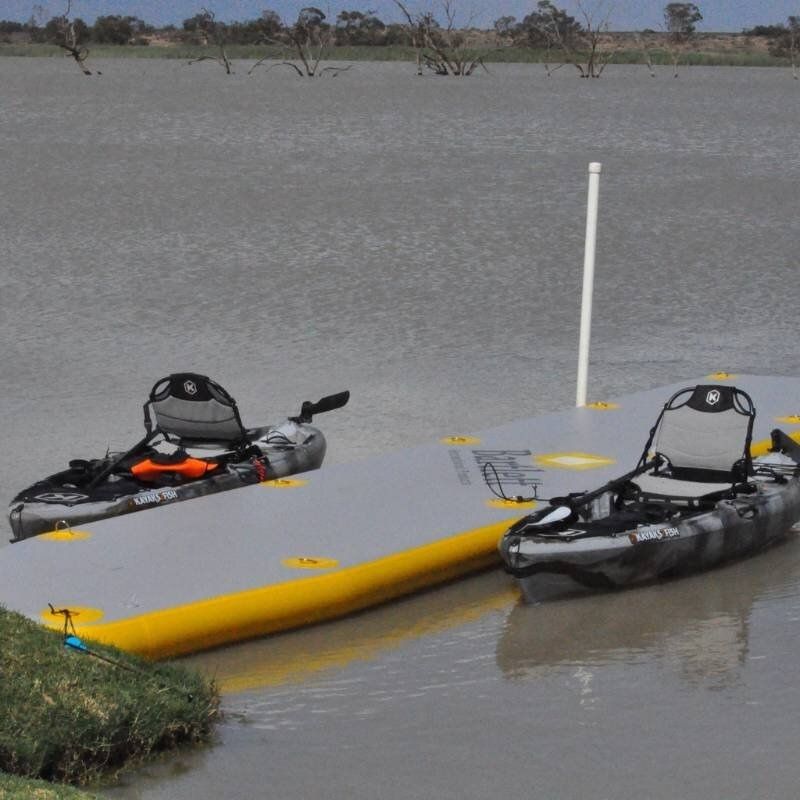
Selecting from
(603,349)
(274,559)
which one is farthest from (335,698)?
(603,349)

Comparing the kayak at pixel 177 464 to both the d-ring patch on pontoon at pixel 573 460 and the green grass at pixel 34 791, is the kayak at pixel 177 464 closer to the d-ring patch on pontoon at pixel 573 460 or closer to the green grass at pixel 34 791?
the d-ring patch on pontoon at pixel 573 460

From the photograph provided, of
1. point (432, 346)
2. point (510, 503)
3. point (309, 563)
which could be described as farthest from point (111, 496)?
point (432, 346)

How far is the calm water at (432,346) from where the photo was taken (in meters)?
6.25

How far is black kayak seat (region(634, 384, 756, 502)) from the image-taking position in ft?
27.2

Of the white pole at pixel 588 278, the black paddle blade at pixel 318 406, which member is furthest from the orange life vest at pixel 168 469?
the white pole at pixel 588 278

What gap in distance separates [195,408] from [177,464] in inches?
22.2

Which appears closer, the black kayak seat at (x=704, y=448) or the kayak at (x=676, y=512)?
the kayak at (x=676, y=512)

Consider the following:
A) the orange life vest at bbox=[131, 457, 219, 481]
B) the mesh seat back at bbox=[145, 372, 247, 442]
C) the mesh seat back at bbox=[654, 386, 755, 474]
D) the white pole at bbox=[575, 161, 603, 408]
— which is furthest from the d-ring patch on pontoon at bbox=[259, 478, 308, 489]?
the white pole at bbox=[575, 161, 603, 408]

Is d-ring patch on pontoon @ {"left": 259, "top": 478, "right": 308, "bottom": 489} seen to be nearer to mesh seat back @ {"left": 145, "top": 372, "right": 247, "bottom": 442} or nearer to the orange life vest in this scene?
the orange life vest

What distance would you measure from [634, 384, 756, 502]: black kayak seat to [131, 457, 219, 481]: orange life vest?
206 cm

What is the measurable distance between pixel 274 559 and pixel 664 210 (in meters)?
18.5

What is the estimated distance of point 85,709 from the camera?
5.53 m

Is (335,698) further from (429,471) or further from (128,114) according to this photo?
(128,114)

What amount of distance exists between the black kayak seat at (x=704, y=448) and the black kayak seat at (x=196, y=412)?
2.06 metres
